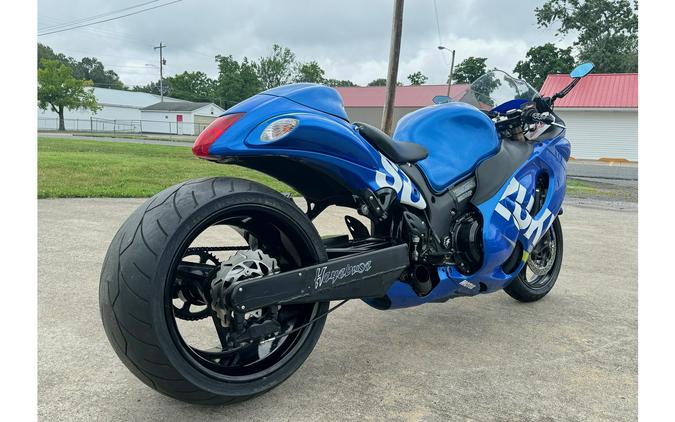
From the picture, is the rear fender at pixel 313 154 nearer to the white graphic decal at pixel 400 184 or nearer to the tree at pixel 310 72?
the white graphic decal at pixel 400 184

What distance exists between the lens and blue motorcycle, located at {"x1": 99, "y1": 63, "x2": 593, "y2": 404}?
1.95 m

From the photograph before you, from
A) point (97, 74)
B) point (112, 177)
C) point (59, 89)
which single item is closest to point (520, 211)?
point (112, 177)

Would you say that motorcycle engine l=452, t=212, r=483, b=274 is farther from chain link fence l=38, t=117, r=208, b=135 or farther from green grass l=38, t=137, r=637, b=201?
chain link fence l=38, t=117, r=208, b=135

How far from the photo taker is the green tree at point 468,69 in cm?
5528

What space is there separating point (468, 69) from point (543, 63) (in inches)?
311

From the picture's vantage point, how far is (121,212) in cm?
657

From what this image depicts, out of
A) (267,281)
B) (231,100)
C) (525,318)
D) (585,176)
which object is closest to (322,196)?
(267,281)

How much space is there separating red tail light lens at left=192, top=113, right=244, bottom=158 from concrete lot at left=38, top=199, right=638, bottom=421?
1.05 m

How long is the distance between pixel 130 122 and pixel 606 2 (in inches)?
1949

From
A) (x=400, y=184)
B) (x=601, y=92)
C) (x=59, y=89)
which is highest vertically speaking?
(x=59, y=89)

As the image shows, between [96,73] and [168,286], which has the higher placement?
[96,73]

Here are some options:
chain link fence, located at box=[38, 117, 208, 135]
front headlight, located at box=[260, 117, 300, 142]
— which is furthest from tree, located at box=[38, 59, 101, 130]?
front headlight, located at box=[260, 117, 300, 142]

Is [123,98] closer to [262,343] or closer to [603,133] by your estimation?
[603,133]

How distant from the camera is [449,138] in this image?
3021mm
